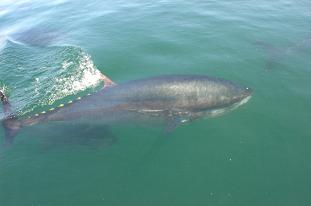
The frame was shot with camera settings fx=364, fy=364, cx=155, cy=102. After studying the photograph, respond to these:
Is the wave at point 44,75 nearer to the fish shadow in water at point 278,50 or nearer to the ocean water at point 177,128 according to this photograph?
the ocean water at point 177,128

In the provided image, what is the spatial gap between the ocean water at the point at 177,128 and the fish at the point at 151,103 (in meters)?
0.41

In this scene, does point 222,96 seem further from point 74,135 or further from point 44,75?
point 44,75

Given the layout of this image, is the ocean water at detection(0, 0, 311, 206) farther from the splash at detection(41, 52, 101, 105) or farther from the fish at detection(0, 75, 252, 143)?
the fish at detection(0, 75, 252, 143)

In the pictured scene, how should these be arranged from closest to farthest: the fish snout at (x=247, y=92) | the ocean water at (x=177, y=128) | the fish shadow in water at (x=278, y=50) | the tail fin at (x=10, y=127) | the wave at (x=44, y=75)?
1. the ocean water at (x=177, y=128)
2. the tail fin at (x=10, y=127)
3. the fish snout at (x=247, y=92)
4. the wave at (x=44, y=75)
5. the fish shadow in water at (x=278, y=50)

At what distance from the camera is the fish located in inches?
547

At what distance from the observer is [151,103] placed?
1398cm

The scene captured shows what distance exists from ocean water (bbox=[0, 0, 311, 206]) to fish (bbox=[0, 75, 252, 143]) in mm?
411

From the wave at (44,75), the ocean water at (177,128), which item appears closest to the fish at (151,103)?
the ocean water at (177,128)

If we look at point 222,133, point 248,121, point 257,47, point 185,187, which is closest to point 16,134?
point 185,187

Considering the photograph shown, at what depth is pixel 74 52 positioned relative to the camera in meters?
20.3

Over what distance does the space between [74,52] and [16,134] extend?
24.2 feet

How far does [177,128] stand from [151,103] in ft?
4.68

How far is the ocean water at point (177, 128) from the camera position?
39.2ft

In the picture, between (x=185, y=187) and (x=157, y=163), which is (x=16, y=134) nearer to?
(x=157, y=163)
